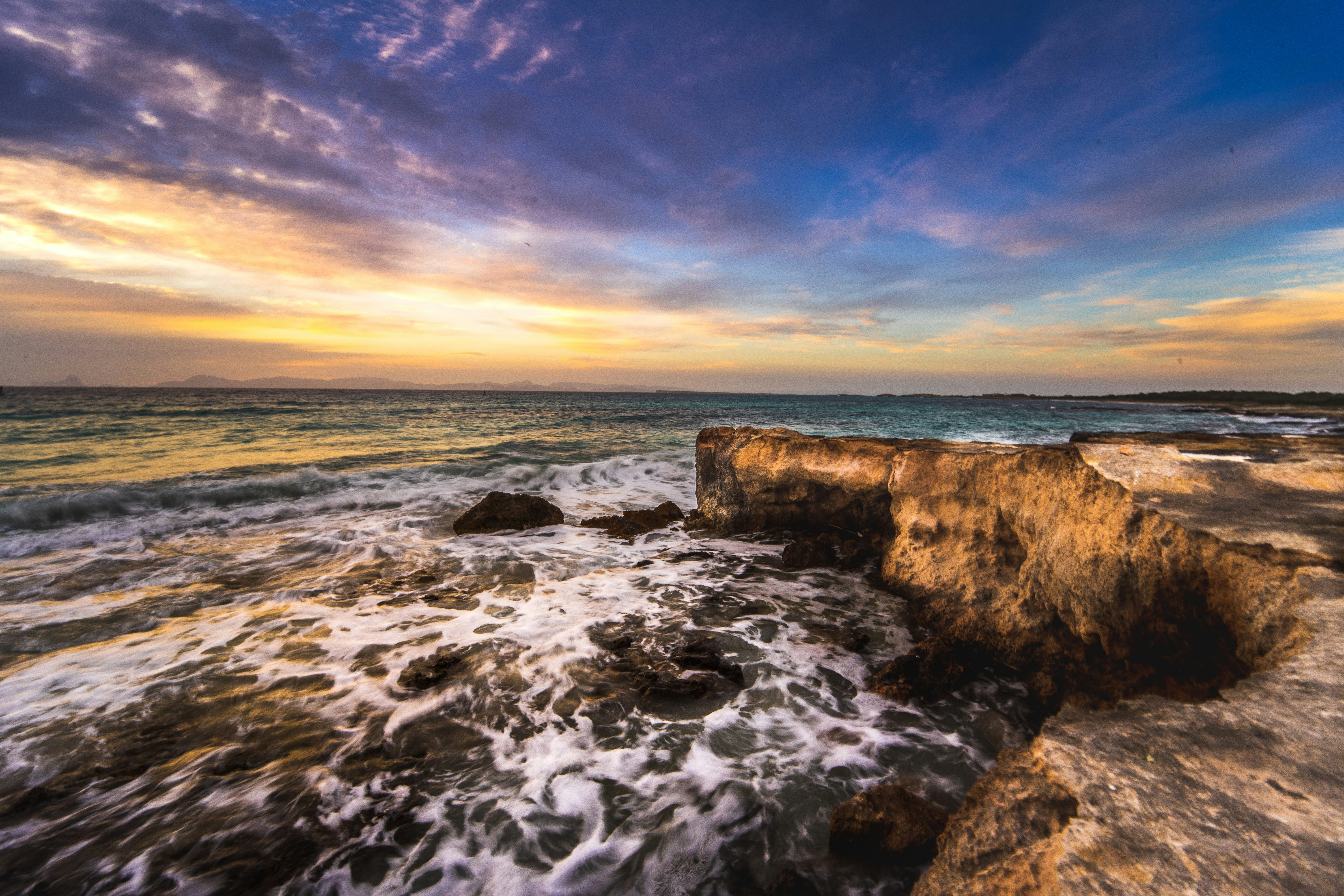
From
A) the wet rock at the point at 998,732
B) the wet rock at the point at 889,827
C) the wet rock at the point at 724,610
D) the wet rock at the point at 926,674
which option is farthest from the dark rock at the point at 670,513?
the wet rock at the point at 889,827

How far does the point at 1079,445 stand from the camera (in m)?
4.04

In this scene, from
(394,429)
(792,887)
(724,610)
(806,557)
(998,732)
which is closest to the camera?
(792,887)

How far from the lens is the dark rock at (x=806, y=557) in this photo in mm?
6160

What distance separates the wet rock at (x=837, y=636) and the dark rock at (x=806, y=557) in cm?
137

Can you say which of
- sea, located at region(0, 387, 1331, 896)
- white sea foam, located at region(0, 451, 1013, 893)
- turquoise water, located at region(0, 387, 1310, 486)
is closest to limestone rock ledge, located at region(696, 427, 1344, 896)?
sea, located at region(0, 387, 1331, 896)

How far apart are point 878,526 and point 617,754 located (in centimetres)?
453

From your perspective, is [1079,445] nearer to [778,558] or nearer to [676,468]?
[778,558]

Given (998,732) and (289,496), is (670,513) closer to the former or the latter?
(998,732)

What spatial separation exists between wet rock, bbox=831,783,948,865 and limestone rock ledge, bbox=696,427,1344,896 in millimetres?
268

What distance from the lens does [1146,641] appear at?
3.03 m

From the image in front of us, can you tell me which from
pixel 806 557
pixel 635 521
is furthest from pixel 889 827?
pixel 635 521

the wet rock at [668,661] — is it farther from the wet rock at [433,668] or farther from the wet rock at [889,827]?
the wet rock at [889,827]

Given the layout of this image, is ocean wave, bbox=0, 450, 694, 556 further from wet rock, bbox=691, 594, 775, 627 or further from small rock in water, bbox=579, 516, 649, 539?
wet rock, bbox=691, 594, 775, 627

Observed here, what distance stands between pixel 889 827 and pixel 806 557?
12.6 feet
